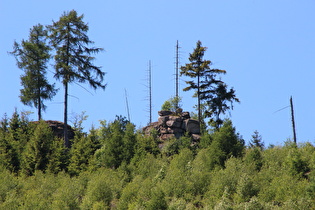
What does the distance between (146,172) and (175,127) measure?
1179cm

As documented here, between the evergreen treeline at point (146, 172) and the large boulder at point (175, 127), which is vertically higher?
the large boulder at point (175, 127)

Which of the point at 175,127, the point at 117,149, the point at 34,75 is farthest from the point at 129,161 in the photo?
the point at 34,75

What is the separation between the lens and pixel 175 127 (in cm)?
4759

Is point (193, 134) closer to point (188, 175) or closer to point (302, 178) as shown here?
point (188, 175)

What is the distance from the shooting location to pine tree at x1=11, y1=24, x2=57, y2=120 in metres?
52.9

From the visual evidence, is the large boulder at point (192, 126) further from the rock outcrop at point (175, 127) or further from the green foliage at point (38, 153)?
the green foliage at point (38, 153)

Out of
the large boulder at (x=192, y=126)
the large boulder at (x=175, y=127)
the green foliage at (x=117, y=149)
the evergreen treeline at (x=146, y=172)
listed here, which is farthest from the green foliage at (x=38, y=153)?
the large boulder at (x=192, y=126)

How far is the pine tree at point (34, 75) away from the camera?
2084 inches

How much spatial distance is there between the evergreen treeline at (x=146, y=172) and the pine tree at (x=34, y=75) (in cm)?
570

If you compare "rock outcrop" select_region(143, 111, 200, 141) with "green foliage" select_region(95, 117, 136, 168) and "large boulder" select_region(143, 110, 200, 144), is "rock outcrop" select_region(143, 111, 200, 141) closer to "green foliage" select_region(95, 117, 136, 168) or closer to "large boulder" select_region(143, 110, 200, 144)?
"large boulder" select_region(143, 110, 200, 144)

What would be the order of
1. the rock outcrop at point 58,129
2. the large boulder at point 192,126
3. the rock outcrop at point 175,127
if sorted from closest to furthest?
1. the rock outcrop at point 175,127
2. the large boulder at point 192,126
3. the rock outcrop at point 58,129

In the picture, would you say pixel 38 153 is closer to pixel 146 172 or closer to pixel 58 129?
pixel 58 129

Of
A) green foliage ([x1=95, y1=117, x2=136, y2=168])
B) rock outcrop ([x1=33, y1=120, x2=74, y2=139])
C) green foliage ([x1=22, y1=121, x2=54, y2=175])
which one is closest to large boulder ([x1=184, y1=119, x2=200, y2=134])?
green foliage ([x1=95, y1=117, x2=136, y2=168])

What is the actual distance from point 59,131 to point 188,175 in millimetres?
22292
